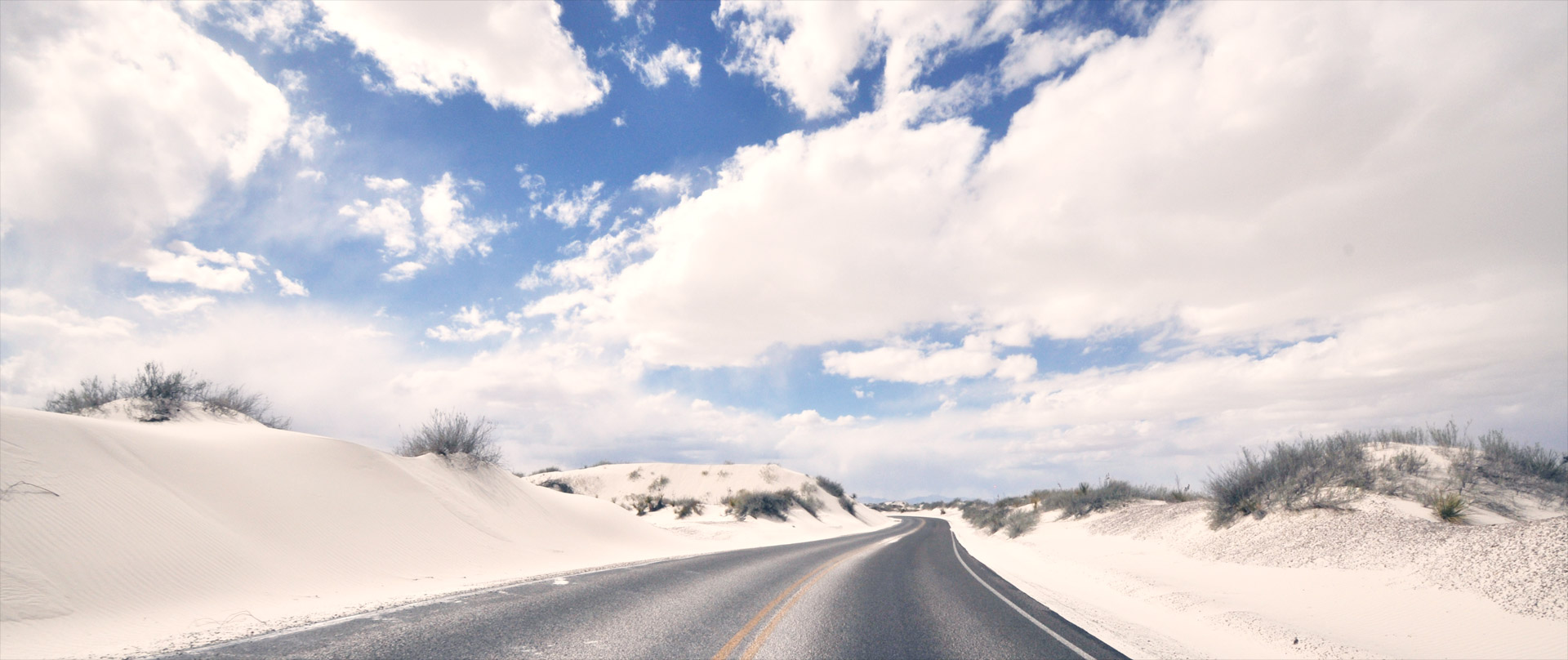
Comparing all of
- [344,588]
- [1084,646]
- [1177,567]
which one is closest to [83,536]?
[344,588]

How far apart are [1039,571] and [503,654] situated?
16.0 metres

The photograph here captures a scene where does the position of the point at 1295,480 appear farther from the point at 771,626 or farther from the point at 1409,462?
the point at 771,626

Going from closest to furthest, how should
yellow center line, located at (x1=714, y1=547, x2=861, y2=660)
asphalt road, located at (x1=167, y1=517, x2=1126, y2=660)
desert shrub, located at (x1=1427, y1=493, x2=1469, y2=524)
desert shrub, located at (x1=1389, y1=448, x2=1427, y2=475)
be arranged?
asphalt road, located at (x1=167, y1=517, x2=1126, y2=660), yellow center line, located at (x1=714, y1=547, x2=861, y2=660), desert shrub, located at (x1=1427, y1=493, x2=1469, y2=524), desert shrub, located at (x1=1389, y1=448, x2=1427, y2=475)

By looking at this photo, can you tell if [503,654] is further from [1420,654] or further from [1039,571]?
[1039,571]

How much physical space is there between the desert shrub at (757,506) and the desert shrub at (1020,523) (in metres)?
14.8

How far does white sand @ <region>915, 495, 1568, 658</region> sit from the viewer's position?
8078 millimetres

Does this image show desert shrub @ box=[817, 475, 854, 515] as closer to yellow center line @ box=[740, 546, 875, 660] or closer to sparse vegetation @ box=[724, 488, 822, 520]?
sparse vegetation @ box=[724, 488, 822, 520]

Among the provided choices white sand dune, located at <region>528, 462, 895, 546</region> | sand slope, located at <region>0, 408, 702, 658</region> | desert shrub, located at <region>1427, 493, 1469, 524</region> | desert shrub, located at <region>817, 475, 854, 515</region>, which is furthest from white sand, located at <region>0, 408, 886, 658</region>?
desert shrub, located at <region>817, 475, 854, 515</region>

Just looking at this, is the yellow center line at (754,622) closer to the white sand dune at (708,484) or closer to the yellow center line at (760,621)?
the yellow center line at (760,621)

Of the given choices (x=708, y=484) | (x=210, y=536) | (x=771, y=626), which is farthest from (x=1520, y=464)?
(x=708, y=484)

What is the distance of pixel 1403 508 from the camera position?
543 inches

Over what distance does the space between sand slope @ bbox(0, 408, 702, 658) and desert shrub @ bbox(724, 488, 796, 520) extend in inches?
826

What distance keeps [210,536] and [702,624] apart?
8543 millimetres

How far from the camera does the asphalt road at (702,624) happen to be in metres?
→ 5.94
